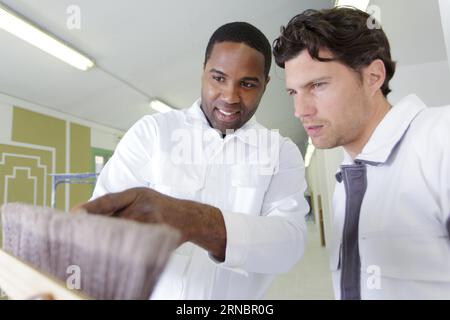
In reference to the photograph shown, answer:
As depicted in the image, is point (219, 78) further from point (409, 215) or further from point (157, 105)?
point (157, 105)

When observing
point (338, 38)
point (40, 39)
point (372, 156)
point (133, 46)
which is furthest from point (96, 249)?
point (133, 46)

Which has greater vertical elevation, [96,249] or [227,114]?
[227,114]

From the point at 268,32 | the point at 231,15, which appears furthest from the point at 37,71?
the point at 268,32

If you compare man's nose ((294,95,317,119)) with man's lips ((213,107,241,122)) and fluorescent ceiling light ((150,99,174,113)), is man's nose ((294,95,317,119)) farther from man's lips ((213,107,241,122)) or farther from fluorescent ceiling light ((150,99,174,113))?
fluorescent ceiling light ((150,99,174,113))

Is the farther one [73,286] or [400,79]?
[400,79]

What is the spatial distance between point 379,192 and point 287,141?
41cm

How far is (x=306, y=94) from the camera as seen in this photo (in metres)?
0.65

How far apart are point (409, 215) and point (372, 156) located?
0.40ft

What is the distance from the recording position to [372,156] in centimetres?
54

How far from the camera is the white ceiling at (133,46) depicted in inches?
85.6

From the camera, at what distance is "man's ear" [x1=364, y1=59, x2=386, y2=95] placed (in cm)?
67

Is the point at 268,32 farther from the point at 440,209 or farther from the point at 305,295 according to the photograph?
the point at 440,209

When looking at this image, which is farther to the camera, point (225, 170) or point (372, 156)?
point (225, 170)
